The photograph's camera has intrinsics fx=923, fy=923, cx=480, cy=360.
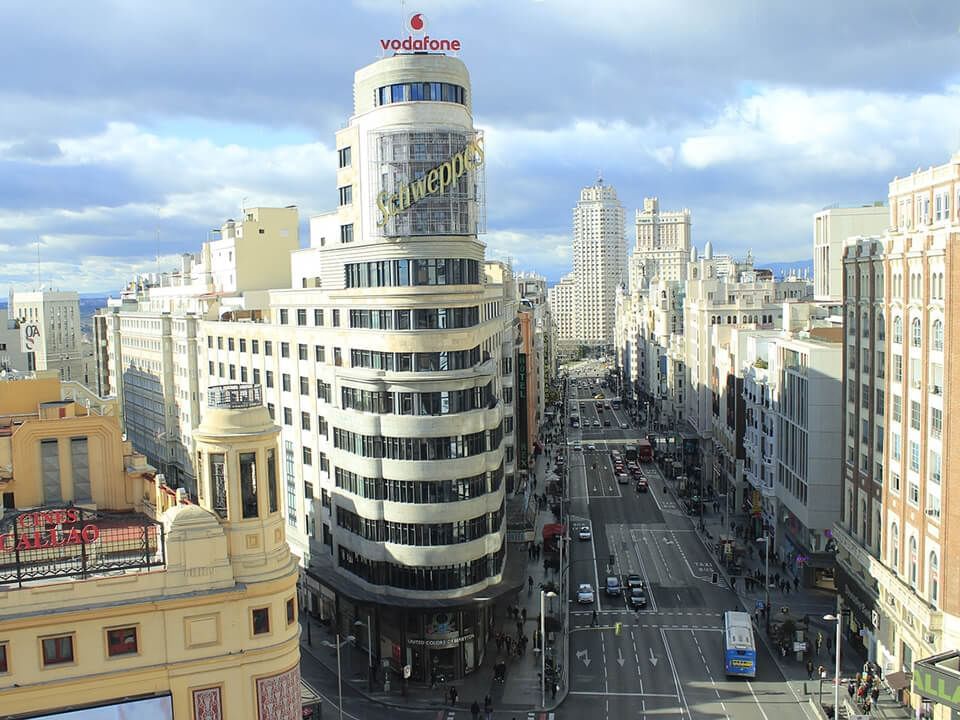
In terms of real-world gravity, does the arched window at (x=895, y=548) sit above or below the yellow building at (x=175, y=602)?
below

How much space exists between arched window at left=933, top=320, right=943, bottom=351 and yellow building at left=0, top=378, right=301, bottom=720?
39031 millimetres

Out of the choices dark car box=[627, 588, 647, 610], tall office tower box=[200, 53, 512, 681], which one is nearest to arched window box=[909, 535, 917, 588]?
dark car box=[627, 588, 647, 610]

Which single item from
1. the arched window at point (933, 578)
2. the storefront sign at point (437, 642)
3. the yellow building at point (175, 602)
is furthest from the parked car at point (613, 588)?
the yellow building at point (175, 602)

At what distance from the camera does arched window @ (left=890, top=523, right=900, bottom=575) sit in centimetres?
6022

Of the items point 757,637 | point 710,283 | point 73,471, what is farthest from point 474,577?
point 710,283

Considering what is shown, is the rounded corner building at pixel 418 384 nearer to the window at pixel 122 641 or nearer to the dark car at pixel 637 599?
the dark car at pixel 637 599

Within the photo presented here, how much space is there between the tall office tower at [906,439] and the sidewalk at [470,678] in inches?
882

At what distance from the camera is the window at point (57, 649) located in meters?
35.2

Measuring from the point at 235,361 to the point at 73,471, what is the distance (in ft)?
136

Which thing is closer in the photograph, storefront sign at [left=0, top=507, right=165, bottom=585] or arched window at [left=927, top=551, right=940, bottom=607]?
storefront sign at [left=0, top=507, right=165, bottom=585]

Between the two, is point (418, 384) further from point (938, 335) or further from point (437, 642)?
point (938, 335)

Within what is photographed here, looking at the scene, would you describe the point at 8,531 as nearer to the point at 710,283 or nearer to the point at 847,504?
the point at 847,504

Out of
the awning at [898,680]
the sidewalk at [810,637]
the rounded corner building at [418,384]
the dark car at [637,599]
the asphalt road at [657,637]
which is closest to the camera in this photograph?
the awning at [898,680]

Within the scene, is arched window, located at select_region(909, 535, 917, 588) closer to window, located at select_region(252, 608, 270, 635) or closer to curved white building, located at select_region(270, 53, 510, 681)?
curved white building, located at select_region(270, 53, 510, 681)
